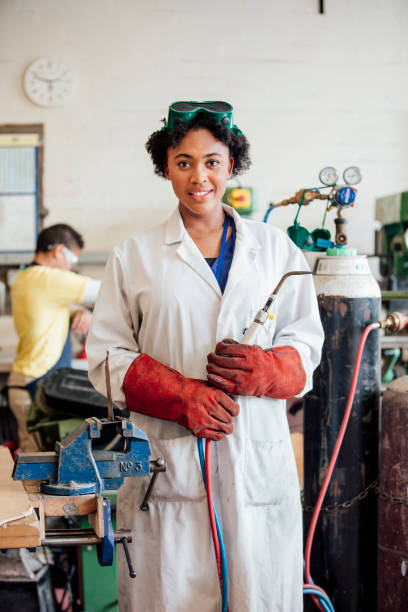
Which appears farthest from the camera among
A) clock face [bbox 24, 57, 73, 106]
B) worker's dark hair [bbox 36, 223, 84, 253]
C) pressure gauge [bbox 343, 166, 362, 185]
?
clock face [bbox 24, 57, 73, 106]

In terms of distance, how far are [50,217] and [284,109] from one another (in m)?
1.59

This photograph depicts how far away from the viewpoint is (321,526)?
68.8 inches

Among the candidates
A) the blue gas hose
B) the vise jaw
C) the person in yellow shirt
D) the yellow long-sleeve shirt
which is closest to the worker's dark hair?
the person in yellow shirt

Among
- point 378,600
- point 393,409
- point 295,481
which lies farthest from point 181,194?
point 378,600

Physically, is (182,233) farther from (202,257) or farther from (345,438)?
(345,438)

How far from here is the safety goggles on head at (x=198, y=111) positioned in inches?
53.1

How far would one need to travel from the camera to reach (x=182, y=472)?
4.36 ft

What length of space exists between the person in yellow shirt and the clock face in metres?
1.33

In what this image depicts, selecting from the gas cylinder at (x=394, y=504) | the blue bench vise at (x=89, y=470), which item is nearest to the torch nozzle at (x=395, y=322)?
the gas cylinder at (x=394, y=504)

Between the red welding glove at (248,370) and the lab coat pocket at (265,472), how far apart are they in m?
0.13

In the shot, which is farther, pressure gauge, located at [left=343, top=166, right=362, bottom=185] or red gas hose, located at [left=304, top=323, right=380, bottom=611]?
pressure gauge, located at [left=343, top=166, right=362, bottom=185]

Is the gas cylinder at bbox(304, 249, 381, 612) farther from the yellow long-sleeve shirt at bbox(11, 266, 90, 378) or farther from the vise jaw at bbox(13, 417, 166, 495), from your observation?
the yellow long-sleeve shirt at bbox(11, 266, 90, 378)

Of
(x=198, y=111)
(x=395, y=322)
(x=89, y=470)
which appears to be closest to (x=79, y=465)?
(x=89, y=470)

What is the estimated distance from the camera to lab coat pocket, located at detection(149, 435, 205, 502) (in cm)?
133
